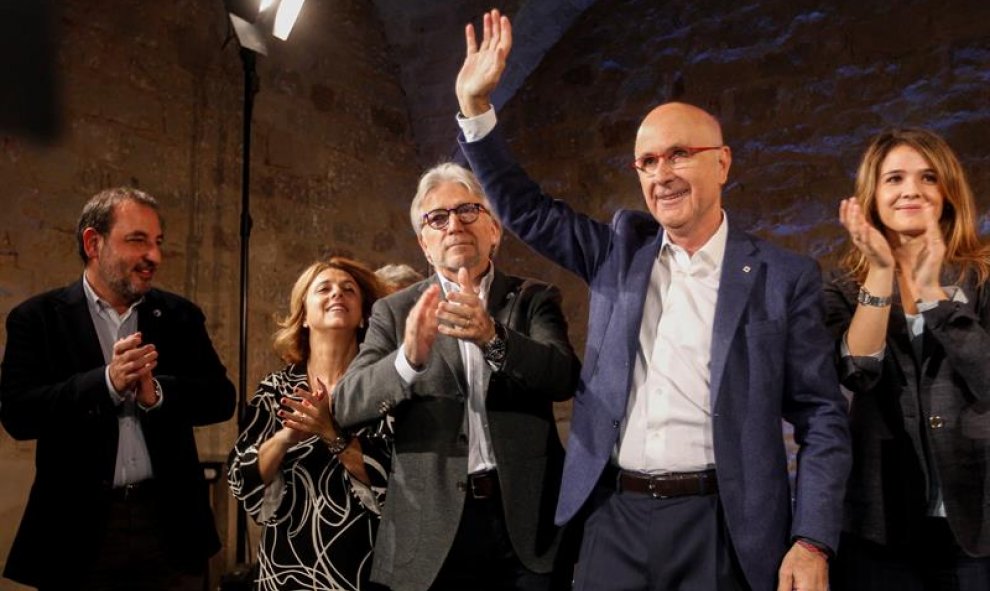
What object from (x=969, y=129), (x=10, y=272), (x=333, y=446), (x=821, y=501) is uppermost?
(x=969, y=129)

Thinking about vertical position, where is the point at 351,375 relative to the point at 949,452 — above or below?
above

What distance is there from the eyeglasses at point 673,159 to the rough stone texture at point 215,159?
2.68m

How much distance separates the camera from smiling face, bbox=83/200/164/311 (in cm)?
287

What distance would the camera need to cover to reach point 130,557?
2682 millimetres

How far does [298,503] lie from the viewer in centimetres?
252

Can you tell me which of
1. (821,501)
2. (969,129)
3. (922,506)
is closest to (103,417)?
(821,501)

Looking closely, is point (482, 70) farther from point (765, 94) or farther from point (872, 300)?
point (765, 94)

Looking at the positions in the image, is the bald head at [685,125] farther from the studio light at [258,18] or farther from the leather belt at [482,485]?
the studio light at [258,18]

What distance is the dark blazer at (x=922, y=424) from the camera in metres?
1.96

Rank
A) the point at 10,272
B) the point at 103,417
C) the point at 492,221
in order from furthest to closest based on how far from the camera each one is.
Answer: the point at 10,272 → the point at 103,417 → the point at 492,221

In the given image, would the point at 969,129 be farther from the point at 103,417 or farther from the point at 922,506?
the point at 103,417

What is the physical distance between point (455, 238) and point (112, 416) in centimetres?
121

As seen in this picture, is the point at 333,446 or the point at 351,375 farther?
the point at 333,446

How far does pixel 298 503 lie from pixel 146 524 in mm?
535
